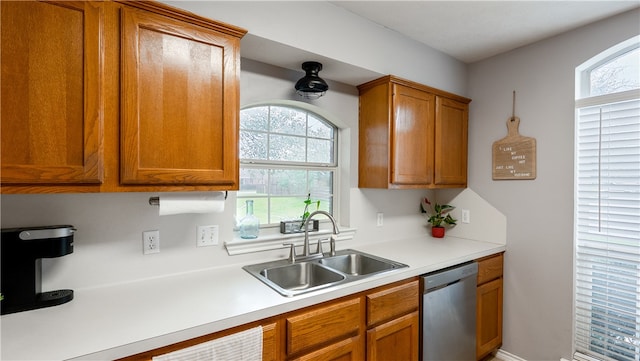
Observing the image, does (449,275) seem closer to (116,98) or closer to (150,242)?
(150,242)

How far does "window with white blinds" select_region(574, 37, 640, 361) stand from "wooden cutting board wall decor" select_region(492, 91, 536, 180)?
11.0 inches

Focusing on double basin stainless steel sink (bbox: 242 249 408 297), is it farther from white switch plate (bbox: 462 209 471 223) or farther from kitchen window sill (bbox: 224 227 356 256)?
white switch plate (bbox: 462 209 471 223)

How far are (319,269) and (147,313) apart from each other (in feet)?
3.22

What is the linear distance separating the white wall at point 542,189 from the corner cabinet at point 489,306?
3.3 inches

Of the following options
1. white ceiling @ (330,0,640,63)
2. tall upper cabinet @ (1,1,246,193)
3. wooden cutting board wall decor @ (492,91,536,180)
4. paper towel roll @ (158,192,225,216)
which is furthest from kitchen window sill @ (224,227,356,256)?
white ceiling @ (330,0,640,63)

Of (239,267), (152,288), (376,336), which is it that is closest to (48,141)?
(152,288)

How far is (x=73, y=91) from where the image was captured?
111 centimetres

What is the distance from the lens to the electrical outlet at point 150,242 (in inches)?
59.7

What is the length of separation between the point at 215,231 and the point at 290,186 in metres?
0.66

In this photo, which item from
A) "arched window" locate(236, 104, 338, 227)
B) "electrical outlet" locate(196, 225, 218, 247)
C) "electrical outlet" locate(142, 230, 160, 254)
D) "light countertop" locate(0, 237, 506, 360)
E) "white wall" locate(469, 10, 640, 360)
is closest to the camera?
"light countertop" locate(0, 237, 506, 360)

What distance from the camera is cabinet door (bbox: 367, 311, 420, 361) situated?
1585mm

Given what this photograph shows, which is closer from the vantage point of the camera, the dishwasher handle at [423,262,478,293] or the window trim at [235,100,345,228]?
the dishwasher handle at [423,262,478,293]

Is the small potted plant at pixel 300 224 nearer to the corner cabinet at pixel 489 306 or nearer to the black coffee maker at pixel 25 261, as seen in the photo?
the black coffee maker at pixel 25 261

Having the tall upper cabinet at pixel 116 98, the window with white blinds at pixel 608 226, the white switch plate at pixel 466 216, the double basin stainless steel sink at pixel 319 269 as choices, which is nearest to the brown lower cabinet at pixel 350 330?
the double basin stainless steel sink at pixel 319 269
